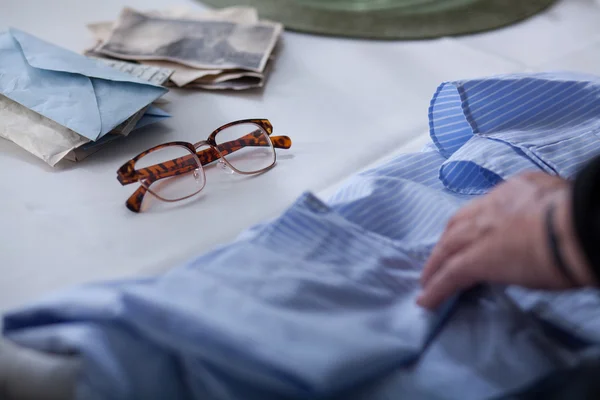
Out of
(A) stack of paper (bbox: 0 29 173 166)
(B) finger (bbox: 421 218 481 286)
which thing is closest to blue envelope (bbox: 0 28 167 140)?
(A) stack of paper (bbox: 0 29 173 166)

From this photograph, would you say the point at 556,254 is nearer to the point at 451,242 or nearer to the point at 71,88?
the point at 451,242

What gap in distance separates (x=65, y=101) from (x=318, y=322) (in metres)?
0.44

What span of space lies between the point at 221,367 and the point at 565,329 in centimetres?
23

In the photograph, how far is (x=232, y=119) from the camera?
772mm

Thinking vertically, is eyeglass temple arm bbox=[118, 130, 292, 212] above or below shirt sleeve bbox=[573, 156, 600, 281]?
above

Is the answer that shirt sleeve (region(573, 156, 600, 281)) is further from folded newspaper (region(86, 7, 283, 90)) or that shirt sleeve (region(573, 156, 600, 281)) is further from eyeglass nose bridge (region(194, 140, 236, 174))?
folded newspaper (region(86, 7, 283, 90))

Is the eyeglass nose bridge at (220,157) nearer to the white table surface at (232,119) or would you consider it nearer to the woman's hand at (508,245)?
the white table surface at (232,119)

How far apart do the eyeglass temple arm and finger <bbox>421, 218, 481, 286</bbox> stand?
12.1 inches

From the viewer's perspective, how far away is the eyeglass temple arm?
0.63 meters

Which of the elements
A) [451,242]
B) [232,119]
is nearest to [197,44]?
[232,119]

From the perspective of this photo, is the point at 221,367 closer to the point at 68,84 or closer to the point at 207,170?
the point at 207,170

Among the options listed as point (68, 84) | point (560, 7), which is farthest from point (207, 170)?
point (560, 7)

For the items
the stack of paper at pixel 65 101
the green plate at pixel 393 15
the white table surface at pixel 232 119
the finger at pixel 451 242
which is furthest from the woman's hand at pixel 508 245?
the green plate at pixel 393 15

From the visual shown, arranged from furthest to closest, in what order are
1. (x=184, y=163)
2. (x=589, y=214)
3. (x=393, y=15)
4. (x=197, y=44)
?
1. (x=393, y=15)
2. (x=197, y=44)
3. (x=184, y=163)
4. (x=589, y=214)
